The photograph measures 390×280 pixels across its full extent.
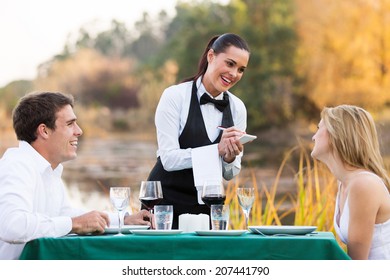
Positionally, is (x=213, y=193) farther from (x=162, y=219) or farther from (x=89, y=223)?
(x=89, y=223)

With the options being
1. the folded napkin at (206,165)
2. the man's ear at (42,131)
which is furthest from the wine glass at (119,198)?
the folded napkin at (206,165)

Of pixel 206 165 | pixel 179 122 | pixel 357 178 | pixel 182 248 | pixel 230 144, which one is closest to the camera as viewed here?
pixel 182 248

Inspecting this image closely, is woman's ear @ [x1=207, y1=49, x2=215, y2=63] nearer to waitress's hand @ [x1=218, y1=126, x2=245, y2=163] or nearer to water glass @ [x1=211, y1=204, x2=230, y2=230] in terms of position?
waitress's hand @ [x1=218, y1=126, x2=245, y2=163]

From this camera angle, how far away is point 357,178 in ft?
8.87

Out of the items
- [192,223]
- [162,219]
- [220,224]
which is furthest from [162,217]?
[220,224]

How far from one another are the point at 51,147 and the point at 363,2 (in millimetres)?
22260

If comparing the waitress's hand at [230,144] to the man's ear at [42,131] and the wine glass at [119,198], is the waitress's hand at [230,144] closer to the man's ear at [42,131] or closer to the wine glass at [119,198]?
the wine glass at [119,198]

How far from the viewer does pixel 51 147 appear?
2861 mm

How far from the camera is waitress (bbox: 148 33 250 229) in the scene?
11.5 ft

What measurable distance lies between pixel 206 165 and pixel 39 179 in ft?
2.80

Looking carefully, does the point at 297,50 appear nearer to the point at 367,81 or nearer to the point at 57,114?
the point at 367,81

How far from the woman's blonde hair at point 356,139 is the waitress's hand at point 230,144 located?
522 mm

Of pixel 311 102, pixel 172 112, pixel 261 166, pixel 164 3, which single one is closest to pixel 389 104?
pixel 311 102
